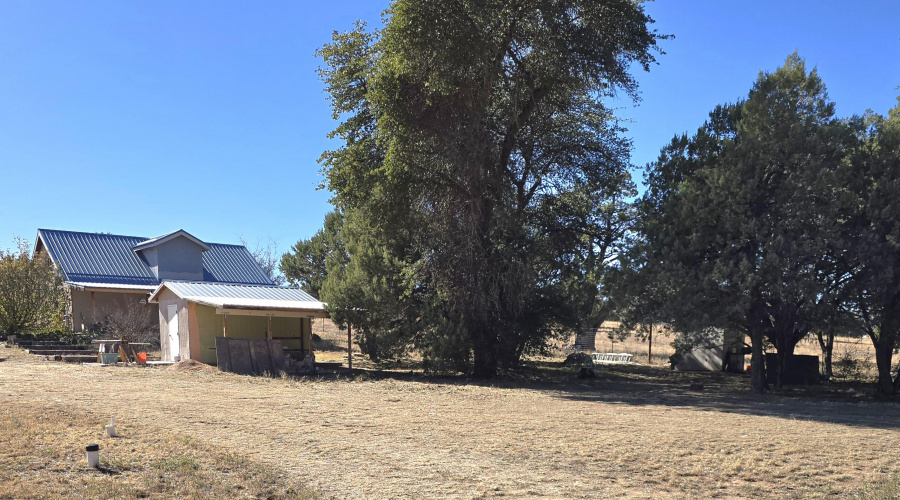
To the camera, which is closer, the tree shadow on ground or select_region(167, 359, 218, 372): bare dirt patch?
the tree shadow on ground

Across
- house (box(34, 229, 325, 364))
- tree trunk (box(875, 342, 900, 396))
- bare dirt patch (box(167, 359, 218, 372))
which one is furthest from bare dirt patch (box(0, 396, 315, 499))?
tree trunk (box(875, 342, 900, 396))

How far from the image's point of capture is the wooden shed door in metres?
23.1

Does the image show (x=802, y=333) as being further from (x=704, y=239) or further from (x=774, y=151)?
(x=774, y=151)

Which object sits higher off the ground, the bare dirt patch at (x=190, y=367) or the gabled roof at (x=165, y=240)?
the gabled roof at (x=165, y=240)

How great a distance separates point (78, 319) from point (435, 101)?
62.3 feet

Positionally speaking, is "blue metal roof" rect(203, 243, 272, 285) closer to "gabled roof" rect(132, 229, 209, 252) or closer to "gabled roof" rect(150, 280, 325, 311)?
"gabled roof" rect(132, 229, 209, 252)

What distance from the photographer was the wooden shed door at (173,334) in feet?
75.9

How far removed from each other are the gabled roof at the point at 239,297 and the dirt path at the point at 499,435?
384 centimetres

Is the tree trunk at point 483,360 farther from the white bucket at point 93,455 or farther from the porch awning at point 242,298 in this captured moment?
the white bucket at point 93,455

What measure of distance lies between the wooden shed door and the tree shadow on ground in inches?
232

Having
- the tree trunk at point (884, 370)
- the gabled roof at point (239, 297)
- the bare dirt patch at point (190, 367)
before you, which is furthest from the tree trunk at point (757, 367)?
the bare dirt patch at point (190, 367)

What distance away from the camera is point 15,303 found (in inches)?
1023

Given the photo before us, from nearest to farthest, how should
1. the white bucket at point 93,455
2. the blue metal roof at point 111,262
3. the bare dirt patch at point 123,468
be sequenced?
Answer: the bare dirt patch at point 123,468
the white bucket at point 93,455
the blue metal roof at point 111,262

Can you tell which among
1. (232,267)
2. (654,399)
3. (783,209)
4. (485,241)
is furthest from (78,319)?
(783,209)
